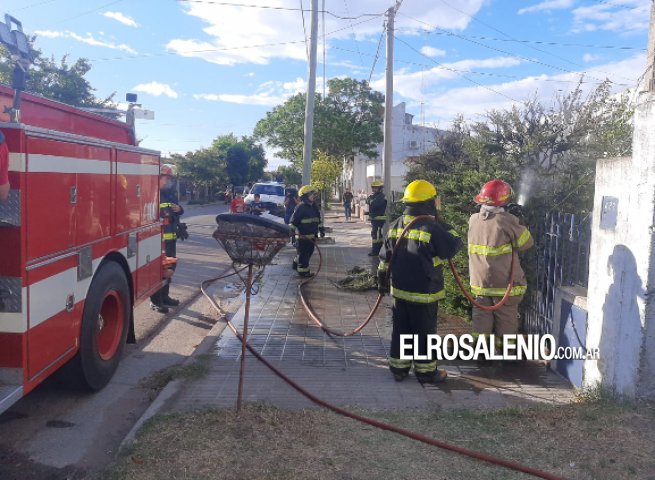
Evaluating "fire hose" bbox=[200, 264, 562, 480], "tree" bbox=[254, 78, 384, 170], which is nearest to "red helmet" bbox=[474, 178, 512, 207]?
"fire hose" bbox=[200, 264, 562, 480]

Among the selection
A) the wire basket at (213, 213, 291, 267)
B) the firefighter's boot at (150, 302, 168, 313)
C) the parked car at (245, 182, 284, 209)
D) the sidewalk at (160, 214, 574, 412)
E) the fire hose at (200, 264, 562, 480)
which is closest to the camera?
the fire hose at (200, 264, 562, 480)

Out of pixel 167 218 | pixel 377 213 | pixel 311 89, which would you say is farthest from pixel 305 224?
pixel 311 89

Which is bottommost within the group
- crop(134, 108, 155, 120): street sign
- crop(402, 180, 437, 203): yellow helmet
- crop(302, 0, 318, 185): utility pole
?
crop(402, 180, 437, 203): yellow helmet

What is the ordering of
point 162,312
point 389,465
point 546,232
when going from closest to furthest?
point 389,465 < point 546,232 < point 162,312

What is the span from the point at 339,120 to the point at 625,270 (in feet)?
119

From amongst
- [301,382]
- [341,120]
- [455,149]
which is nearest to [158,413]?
[301,382]

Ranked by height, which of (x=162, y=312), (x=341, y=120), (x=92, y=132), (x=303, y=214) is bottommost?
(x=162, y=312)

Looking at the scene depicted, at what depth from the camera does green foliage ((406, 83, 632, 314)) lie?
5969 mm

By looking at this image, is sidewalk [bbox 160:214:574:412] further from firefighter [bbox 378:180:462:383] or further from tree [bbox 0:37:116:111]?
tree [bbox 0:37:116:111]

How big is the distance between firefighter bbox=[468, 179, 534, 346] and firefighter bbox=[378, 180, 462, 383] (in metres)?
0.41

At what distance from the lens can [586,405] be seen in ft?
14.0

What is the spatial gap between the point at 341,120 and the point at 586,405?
36.6 metres

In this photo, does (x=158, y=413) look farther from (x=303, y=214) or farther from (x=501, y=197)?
(x=303, y=214)

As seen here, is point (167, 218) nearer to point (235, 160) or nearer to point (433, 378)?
point (433, 378)
